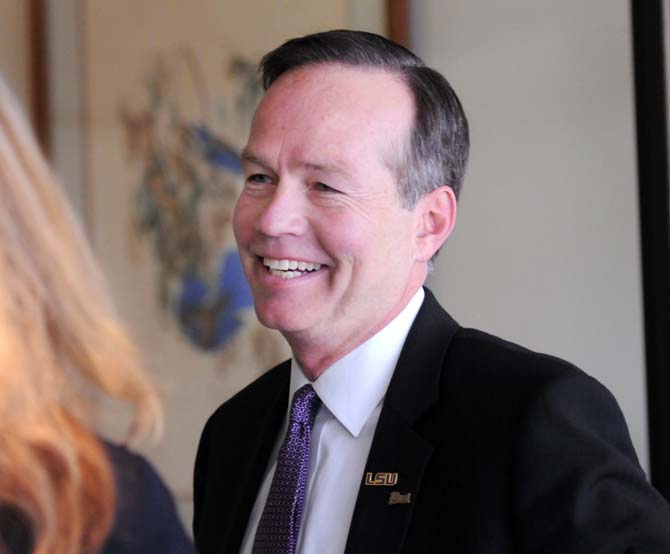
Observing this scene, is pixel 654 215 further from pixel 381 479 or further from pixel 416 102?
pixel 381 479

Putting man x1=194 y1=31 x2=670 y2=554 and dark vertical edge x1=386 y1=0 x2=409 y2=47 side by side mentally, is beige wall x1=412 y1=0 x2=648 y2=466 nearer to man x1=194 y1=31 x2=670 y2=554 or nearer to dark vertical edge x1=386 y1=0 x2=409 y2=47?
dark vertical edge x1=386 y1=0 x2=409 y2=47

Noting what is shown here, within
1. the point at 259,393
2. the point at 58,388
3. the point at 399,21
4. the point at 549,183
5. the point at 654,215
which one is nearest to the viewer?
the point at 58,388

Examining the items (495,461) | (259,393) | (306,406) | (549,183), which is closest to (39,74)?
(549,183)

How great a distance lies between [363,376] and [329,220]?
275 millimetres

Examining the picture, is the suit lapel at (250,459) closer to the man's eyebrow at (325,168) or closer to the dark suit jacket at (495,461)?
the dark suit jacket at (495,461)

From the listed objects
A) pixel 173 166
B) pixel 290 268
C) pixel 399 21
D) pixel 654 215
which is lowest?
pixel 290 268

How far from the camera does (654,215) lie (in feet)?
8.99

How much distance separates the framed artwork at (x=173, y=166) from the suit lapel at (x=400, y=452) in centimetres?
189

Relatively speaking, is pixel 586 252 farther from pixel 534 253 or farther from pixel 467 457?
pixel 467 457

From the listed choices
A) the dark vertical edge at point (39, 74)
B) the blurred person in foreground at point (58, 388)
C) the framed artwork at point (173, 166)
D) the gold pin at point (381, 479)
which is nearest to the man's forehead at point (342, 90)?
the gold pin at point (381, 479)

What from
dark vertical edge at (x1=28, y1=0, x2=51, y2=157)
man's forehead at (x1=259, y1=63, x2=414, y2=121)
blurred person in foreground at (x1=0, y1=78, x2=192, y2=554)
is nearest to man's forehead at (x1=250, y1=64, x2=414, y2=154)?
man's forehead at (x1=259, y1=63, x2=414, y2=121)

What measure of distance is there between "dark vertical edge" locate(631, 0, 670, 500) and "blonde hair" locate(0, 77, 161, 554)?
1.87 meters

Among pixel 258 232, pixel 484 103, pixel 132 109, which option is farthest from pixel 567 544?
A: pixel 132 109

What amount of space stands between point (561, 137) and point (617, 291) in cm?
41
